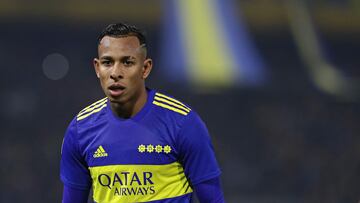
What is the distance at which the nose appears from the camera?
9.14 ft

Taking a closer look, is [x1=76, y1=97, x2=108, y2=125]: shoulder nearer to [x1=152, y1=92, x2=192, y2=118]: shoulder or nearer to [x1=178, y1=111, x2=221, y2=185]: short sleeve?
[x1=152, y1=92, x2=192, y2=118]: shoulder

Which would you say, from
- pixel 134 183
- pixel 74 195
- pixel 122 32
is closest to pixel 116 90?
pixel 122 32

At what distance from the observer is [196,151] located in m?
2.85

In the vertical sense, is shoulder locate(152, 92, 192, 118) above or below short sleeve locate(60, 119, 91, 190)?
above

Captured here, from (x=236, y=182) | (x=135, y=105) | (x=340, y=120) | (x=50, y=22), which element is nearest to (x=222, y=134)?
(x=236, y=182)

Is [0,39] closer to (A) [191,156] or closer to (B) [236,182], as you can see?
(B) [236,182]

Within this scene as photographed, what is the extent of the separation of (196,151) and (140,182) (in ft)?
0.89

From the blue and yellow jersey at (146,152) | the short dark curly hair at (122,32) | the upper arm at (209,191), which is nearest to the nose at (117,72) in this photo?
the short dark curly hair at (122,32)

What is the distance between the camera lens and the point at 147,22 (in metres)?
9.77

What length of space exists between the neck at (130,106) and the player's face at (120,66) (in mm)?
56

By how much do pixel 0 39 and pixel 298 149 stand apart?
4471mm

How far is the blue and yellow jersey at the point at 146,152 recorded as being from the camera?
2871 millimetres

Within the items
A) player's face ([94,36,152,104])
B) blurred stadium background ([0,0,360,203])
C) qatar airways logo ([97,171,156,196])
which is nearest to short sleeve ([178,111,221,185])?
qatar airways logo ([97,171,156,196])

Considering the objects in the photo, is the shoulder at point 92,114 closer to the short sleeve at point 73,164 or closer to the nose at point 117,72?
the short sleeve at point 73,164
